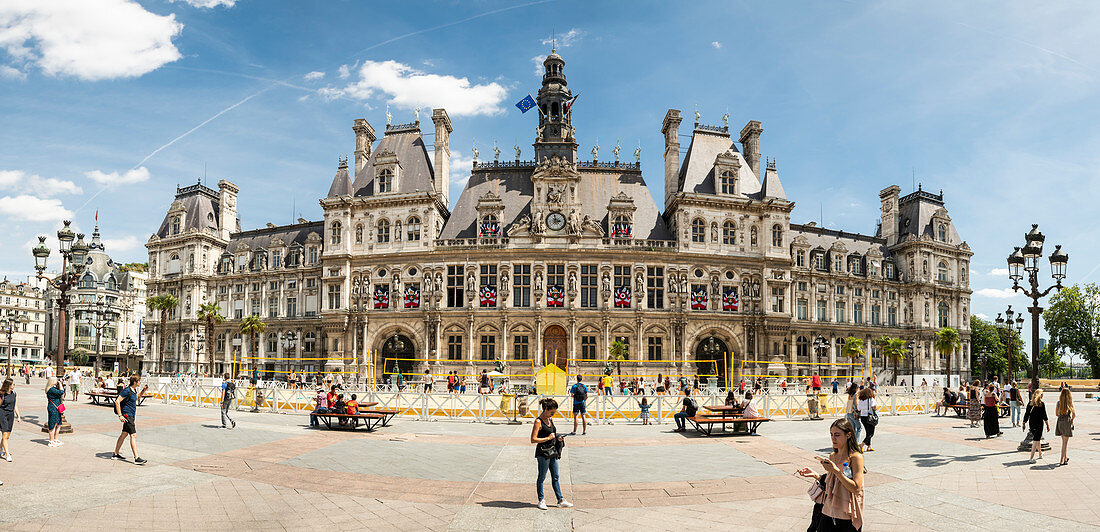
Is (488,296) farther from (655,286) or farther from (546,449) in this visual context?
(546,449)

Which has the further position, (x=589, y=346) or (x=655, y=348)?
(x=655, y=348)

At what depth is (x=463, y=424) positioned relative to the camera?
24.1 meters

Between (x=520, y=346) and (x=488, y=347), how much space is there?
266cm

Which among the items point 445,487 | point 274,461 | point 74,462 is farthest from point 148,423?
point 445,487

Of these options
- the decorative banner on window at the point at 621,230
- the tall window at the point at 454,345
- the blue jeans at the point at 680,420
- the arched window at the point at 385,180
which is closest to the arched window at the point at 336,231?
the arched window at the point at 385,180

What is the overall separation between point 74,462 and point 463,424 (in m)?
12.3

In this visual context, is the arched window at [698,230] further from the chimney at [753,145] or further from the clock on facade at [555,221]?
the clock on facade at [555,221]

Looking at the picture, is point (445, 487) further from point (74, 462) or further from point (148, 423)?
point (148, 423)

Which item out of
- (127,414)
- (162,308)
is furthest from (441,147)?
(127,414)

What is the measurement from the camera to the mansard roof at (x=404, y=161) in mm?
57156

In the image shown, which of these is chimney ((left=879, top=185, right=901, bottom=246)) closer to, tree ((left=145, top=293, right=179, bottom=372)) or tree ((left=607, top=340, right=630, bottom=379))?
tree ((left=607, top=340, right=630, bottom=379))

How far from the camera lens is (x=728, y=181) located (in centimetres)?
5628

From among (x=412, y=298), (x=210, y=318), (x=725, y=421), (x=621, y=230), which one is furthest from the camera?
(x=210, y=318)

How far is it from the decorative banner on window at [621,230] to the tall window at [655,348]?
8.62 m
